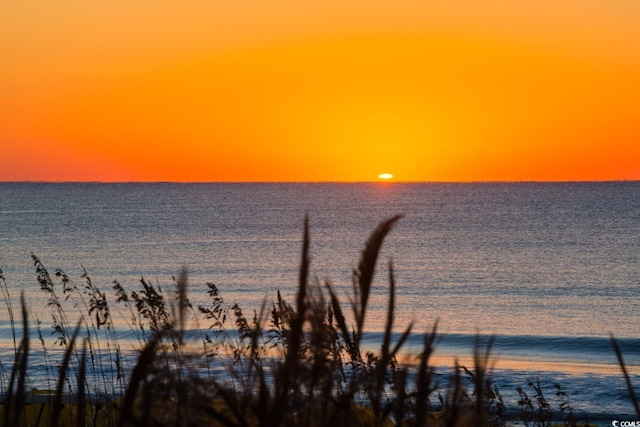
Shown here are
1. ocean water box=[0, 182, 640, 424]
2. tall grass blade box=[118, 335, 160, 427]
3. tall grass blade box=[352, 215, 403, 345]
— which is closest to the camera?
tall grass blade box=[118, 335, 160, 427]

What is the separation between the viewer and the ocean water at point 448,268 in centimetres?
2239

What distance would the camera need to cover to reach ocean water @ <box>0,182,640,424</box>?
22391 millimetres

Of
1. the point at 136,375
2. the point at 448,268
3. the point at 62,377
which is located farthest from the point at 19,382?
the point at 448,268

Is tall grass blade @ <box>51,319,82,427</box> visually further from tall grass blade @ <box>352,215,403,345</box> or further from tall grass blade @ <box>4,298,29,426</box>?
tall grass blade @ <box>352,215,403,345</box>

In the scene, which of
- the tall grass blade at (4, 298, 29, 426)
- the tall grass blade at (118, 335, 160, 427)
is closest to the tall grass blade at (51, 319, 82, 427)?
the tall grass blade at (4, 298, 29, 426)

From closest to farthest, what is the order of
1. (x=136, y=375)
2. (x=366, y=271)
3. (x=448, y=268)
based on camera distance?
(x=136, y=375) < (x=366, y=271) < (x=448, y=268)

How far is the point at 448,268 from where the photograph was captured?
51.5 m

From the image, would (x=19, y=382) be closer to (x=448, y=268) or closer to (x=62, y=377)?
(x=62, y=377)

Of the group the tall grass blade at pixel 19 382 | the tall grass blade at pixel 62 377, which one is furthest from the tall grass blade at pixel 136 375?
the tall grass blade at pixel 19 382

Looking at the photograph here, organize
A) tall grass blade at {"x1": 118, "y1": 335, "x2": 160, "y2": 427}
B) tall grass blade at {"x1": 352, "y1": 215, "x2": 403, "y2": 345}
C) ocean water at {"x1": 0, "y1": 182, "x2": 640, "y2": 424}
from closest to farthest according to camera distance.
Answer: tall grass blade at {"x1": 118, "y1": 335, "x2": 160, "y2": 427}, tall grass blade at {"x1": 352, "y1": 215, "x2": 403, "y2": 345}, ocean water at {"x1": 0, "y1": 182, "x2": 640, "y2": 424}

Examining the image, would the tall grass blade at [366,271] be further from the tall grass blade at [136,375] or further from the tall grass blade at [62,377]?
the tall grass blade at [62,377]

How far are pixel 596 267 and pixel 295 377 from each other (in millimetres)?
54516

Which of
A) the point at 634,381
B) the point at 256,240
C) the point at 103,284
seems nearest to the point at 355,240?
the point at 256,240

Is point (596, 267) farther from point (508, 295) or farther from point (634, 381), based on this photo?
point (634, 381)
